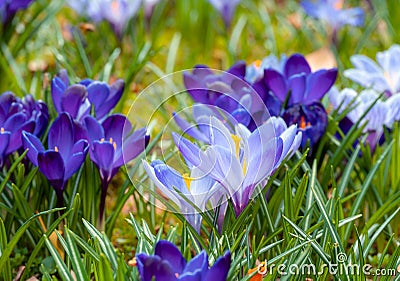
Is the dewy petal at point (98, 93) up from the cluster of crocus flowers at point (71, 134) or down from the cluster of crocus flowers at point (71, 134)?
up

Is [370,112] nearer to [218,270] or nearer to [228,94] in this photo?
[228,94]

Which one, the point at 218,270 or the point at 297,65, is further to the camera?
the point at 297,65

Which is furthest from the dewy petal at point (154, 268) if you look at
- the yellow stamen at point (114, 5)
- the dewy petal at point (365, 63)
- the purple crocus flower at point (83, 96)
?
the yellow stamen at point (114, 5)

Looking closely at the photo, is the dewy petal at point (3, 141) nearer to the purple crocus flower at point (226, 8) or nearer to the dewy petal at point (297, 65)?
the dewy petal at point (297, 65)

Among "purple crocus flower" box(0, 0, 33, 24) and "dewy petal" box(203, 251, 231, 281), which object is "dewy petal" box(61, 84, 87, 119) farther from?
"purple crocus flower" box(0, 0, 33, 24)
